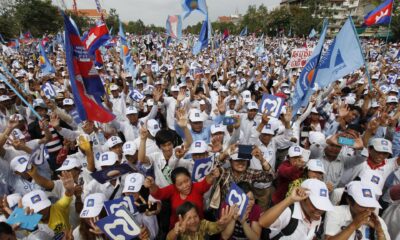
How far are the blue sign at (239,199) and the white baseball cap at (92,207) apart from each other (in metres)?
1.29

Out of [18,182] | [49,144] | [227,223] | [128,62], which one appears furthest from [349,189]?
[128,62]

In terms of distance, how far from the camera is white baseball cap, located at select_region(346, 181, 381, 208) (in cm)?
235

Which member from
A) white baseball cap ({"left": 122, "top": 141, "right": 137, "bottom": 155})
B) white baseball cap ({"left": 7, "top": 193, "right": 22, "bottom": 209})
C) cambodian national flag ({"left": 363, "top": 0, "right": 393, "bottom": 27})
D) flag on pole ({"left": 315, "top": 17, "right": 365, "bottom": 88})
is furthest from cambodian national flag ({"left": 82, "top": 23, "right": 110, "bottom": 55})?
cambodian national flag ({"left": 363, "top": 0, "right": 393, "bottom": 27})

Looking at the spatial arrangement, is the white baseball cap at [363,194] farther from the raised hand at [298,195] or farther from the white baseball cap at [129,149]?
the white baseball cap at [129,149]

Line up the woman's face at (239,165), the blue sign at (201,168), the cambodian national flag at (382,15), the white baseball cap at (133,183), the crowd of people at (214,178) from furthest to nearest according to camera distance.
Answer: the cambodian national flag at (382,15), the woman's face at (239,165), the blue sign at (201,168), the white baseball cap at (133,183), the crowd of people at (214,178)

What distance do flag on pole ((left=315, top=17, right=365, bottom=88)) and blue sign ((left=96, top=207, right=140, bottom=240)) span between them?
4.21 meters

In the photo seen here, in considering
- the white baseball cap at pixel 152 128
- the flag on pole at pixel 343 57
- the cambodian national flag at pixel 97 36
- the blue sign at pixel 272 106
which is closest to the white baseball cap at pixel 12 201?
the white baseball cap at pixel 152 128

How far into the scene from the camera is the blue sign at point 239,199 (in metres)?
2.37

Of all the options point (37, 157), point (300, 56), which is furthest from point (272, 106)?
point (300, 56)

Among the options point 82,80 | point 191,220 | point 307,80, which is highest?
point 82,80

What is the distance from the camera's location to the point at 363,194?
94.9 inches

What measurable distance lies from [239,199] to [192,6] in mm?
7653

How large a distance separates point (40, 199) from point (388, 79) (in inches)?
430

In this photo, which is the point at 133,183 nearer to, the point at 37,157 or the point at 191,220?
the point at 191,220
